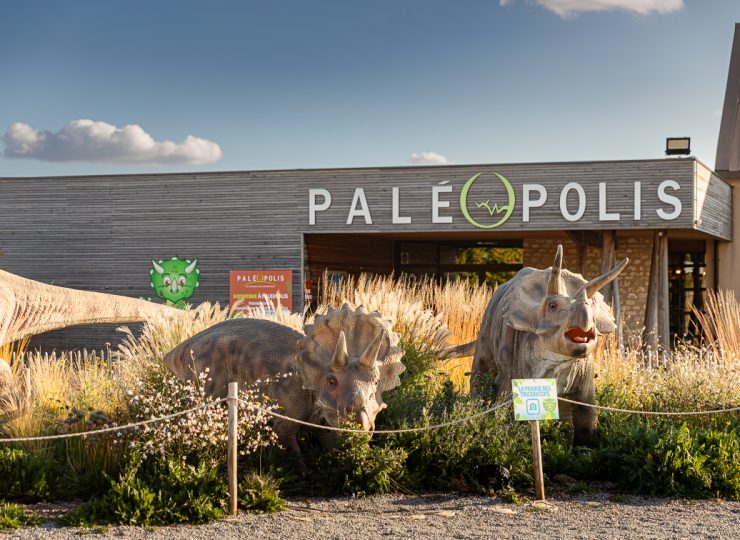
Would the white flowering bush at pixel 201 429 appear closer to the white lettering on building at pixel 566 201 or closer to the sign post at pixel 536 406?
the sign post at pixel 536 406

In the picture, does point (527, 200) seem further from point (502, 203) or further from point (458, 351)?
point (458, 351)

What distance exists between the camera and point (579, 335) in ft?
21.7

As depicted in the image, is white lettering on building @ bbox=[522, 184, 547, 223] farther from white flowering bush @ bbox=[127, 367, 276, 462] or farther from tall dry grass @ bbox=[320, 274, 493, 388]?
white flowering bush @ bbox=[127, 367, 276, 462]

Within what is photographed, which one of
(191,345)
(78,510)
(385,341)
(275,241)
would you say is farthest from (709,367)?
(275,241)

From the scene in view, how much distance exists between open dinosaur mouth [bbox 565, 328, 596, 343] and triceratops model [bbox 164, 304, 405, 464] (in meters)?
1.19

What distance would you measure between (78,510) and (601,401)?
4.44 meters

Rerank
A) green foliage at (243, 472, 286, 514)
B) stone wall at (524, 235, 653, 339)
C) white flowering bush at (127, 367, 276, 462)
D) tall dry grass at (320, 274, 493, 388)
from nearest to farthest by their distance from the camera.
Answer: green foliage at (243, 472, 286, 514), white flowering bush at (127, 367, 276, 462), tall dry grass at (320, 274, 493, 388), stone wall at (524, 235, 653, 339)

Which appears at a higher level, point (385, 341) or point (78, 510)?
point (385, 341)

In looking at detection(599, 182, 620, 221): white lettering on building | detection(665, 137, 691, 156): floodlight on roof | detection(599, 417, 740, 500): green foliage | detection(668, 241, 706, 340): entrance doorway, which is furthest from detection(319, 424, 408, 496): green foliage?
detection(668, 241, 706, 340): entrance doorway

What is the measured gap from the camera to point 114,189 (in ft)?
58.5

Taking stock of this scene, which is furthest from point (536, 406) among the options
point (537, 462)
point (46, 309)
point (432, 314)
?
point (46, 309)

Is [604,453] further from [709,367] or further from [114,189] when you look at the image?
[114,189]

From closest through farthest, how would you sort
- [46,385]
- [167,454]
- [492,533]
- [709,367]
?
[492,533]
[167,454]
[46,385]
[709,367]

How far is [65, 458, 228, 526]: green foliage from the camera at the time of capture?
584 centimetres
